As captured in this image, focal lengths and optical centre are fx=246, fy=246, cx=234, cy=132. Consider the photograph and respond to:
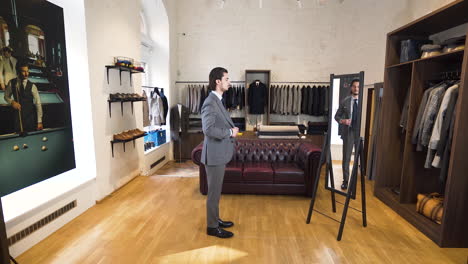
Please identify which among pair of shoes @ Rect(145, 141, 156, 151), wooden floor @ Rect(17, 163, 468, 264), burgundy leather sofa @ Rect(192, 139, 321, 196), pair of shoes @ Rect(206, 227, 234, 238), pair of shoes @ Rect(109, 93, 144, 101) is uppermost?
pair of shoes @ Rect(109, 93, 144, 101)

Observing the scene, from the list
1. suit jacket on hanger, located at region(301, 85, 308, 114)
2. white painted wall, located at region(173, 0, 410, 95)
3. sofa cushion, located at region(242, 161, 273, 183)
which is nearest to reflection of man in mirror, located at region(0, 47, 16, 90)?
sofa cushion, located at region(242, 161, 273, 183)

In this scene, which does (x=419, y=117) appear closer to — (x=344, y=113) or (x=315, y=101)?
(x=344, y=113)

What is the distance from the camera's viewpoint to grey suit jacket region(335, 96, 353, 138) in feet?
8.48

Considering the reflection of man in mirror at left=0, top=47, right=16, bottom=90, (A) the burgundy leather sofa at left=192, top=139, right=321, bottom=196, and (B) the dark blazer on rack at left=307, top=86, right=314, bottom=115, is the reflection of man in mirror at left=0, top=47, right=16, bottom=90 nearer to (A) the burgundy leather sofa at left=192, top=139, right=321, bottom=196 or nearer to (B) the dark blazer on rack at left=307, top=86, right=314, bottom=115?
(A) the burgundy leather sofa at left=192, top=139, right=321, bottom=196

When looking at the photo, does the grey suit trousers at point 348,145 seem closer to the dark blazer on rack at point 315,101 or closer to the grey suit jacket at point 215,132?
the grey suit jacket at point 215,132

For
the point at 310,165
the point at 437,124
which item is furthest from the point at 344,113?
the point at 310,165

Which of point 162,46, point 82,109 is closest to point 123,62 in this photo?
point 82,109

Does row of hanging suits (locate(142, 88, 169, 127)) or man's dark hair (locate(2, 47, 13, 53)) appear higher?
man's dark hair (locate(2, 47, 13, 53))

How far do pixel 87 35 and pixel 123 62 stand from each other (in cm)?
60

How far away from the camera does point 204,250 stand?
2.34 meters

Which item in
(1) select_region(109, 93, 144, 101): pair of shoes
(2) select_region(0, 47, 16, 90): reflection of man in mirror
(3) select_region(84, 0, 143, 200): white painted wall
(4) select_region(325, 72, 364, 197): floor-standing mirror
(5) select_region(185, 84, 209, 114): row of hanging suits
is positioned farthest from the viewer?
(5) select_region(185, 84, 209, 114): row of hanging suits

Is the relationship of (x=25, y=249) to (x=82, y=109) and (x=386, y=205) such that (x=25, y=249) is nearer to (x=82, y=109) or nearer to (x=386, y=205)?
(x=82, y=109)

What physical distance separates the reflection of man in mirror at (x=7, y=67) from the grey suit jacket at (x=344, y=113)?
322cm

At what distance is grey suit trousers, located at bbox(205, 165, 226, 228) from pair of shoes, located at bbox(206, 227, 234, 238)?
5 centimetres
